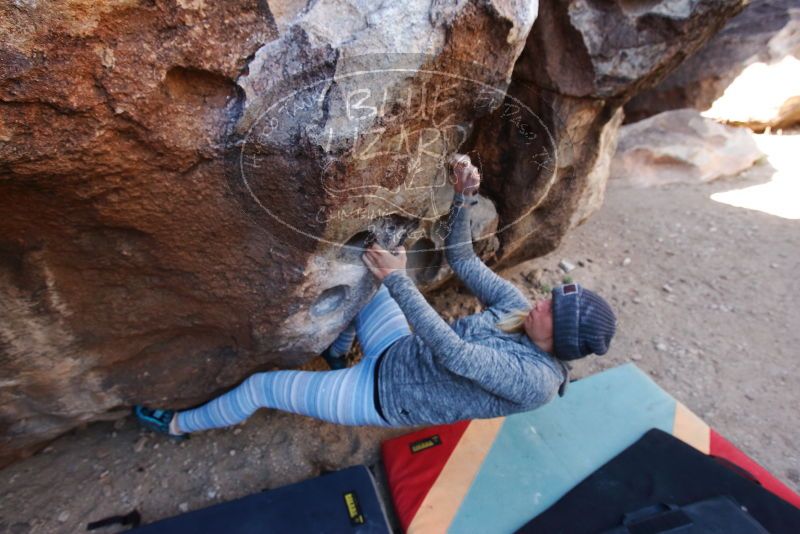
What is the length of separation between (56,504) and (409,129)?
197 centimetres

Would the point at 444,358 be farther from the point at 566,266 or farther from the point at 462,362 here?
the point at 566,266

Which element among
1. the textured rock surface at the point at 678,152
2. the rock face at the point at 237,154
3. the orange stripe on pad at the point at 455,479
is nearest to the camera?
the rock face at the point at 237,154

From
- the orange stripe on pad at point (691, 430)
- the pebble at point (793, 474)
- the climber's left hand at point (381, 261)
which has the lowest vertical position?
the pebble at point (793, 474)

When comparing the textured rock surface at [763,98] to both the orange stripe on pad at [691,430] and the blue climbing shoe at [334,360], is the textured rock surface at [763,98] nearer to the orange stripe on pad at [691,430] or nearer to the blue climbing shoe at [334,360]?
the orange stripe on pad at [691,430]

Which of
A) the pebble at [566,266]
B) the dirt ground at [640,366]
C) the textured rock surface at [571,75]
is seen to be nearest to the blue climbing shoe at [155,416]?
the dirt ground at [640,366]

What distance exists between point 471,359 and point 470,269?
0.49 m

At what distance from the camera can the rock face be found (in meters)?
1.06

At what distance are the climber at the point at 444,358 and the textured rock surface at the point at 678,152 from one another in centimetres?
368

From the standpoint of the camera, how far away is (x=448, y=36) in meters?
1.23

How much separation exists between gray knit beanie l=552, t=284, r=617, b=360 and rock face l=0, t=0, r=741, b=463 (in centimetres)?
53

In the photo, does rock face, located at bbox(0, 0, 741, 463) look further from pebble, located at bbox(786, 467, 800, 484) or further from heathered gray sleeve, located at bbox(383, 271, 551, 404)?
pebble, located at bbox(786, 467, 800, 484)

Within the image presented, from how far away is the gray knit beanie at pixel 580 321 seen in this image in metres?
1.43

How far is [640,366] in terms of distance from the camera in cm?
280

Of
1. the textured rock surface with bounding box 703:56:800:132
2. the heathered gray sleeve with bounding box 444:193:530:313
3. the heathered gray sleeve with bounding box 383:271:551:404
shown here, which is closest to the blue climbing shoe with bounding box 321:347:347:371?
the heathered gray sleeve with bounding box 444:193:530:313
